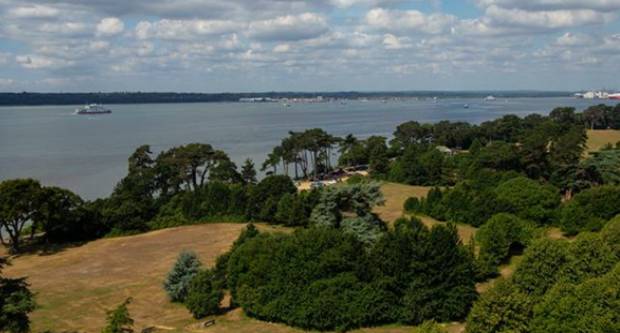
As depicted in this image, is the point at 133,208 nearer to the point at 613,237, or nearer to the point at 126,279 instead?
the point at 126,279

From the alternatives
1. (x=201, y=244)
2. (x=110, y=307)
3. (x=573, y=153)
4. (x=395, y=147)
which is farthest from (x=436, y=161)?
(x=110, y=307)

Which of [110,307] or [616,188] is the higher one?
[616,188]

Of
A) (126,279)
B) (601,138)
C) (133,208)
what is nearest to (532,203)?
(126,279)

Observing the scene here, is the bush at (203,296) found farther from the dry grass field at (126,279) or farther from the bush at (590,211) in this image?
the bush at (590,211)

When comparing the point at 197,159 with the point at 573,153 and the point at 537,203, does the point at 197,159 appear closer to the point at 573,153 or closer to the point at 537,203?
the point at 537,203

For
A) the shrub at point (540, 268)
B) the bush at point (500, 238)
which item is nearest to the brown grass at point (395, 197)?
the bush at point (500, 238)
